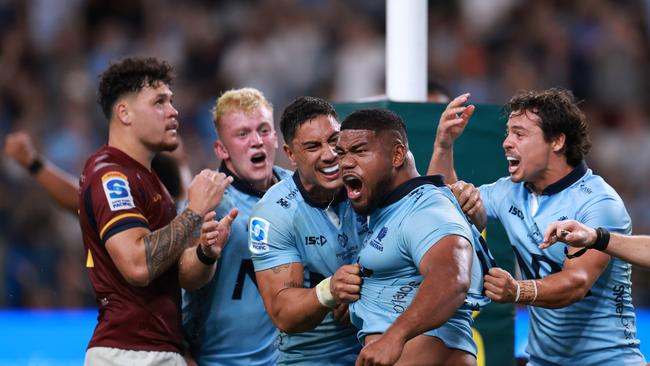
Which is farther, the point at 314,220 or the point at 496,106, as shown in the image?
the point at 496,106

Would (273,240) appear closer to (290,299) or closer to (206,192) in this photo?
(290,299)

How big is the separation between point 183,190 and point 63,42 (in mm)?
5833

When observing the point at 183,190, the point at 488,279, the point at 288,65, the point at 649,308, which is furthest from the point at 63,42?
the point at 488,279

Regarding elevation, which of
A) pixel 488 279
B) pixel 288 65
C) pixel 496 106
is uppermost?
pixel 288 65

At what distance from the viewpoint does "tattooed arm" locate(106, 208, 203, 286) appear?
16.1ft

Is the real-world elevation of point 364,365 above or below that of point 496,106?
below

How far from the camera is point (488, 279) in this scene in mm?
4602

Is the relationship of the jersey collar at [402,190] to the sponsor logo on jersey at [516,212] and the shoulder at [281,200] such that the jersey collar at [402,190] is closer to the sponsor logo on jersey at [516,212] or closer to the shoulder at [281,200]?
the shoulder at [281,200]

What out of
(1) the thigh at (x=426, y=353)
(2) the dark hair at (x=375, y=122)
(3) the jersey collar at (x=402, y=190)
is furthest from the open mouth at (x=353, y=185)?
(1) the thigh at (x=426, y=353)

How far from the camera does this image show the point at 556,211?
5.23 meters

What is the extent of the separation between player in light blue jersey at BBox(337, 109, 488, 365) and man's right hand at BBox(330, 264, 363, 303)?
5 cm

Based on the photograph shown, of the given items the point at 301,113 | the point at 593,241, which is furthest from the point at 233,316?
the point at 593,241

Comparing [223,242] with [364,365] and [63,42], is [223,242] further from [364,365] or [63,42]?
[63,42]

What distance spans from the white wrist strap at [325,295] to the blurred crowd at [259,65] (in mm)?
6189
